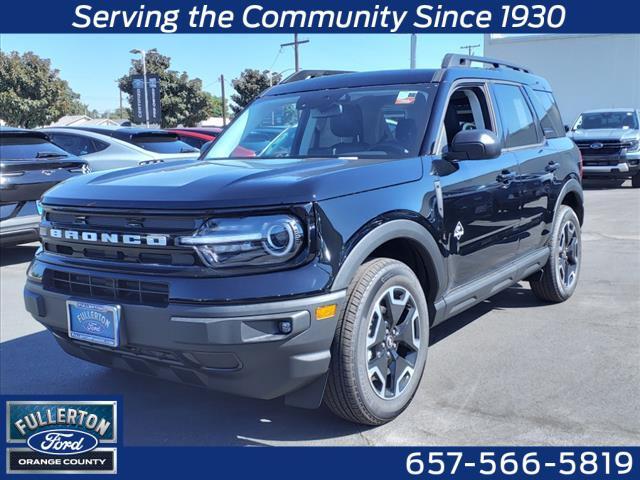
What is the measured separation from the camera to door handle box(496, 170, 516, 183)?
430 centimetres

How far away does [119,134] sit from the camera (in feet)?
34.6

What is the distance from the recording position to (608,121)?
16266 mm

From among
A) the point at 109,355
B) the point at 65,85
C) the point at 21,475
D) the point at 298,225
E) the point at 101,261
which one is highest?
the point at 65,85

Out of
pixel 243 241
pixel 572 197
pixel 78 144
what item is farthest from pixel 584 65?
pixel 243 241

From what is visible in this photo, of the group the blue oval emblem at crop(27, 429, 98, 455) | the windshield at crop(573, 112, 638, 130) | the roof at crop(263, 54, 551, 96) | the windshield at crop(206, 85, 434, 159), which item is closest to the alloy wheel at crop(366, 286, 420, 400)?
the windshield at crop(206, 85, 434, 159)

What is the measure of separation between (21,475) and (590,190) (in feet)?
48.4

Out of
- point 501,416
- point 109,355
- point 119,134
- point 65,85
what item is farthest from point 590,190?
point 65,85

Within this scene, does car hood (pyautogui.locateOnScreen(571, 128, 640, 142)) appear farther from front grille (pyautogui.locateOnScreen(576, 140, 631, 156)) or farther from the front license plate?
the front license plate

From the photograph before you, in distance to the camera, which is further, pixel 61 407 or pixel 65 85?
pixel 65 85

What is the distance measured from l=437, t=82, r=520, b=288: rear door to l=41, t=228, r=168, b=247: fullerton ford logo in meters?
1.71

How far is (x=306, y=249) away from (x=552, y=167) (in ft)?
10.4

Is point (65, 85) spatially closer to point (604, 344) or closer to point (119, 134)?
point (119, 134)

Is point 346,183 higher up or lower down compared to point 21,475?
higher up

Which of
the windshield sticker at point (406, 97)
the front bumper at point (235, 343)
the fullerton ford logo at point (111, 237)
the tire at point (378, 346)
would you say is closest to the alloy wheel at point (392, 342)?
the tire at point (378, 346)
